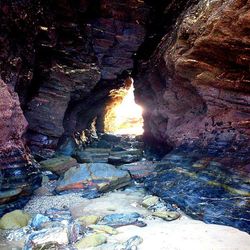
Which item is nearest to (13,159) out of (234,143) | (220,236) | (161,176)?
(161,176)

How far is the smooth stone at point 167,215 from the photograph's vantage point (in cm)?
540

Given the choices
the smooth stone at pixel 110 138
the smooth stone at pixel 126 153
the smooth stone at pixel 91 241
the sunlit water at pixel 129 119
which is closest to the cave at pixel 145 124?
the smooth stone at pixel 91 241

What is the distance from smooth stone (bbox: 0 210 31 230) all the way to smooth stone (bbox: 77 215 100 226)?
0.97m

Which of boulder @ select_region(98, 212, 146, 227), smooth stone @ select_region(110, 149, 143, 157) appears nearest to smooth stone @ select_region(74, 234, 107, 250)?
boulder @ select_region(98, 212, 146, 227)

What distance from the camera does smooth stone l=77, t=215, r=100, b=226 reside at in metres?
5.12

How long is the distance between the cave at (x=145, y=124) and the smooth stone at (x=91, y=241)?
0.05 feet

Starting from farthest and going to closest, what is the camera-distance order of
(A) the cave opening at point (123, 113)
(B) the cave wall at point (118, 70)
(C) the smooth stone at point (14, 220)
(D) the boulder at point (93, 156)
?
(A) the cave opening at point (123, 113), (D) the boulder at point (93, 156), (B) the cave wall at point (118, 70), (C) the smooth stone at point (14, 220)

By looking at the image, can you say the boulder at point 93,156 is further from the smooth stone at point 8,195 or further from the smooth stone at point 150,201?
the smooth stone at point 8,195

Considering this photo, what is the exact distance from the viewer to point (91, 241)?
13.9ft

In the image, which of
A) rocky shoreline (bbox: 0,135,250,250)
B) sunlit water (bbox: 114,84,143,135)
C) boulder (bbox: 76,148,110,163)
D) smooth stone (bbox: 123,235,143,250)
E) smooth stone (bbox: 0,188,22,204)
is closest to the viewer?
smooth stone (bbox: 123,235,143,250)

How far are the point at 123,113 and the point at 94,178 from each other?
14.7 metres

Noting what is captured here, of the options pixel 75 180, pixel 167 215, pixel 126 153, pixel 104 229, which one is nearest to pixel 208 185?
pixel 167 215

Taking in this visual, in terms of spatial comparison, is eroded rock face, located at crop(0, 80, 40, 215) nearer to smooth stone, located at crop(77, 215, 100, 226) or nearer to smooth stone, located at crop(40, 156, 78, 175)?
smooth stone, located at crop(77, 215, 100, 226)

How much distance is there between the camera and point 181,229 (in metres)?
4.77
